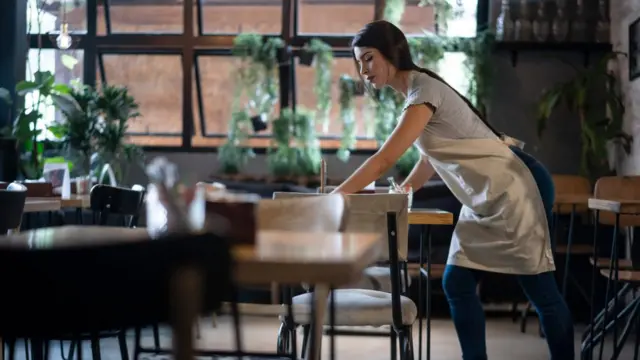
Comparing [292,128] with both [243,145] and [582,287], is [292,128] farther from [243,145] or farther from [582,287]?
[582,287]

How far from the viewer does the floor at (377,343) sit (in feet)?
14.1

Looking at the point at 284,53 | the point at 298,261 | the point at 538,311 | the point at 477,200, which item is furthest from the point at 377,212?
the point at 284,53

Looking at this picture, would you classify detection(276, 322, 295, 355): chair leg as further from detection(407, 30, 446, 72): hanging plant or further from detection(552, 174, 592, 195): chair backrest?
detection(407, 30, 446, 72): hanging plant

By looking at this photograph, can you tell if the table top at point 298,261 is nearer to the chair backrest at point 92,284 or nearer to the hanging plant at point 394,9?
the chair backrest at point 92,284

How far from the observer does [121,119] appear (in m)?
6.64

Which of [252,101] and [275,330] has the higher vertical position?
[252,101]

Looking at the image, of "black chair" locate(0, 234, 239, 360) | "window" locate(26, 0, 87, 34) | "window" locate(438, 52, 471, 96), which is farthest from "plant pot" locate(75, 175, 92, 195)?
"black chair" locate(0, 234, 239, 360)

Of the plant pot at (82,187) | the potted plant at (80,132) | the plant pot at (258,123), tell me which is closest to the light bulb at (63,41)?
the potted plant at (80,132)

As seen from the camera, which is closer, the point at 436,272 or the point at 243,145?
the point at 436,272

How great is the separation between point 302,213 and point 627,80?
468cm

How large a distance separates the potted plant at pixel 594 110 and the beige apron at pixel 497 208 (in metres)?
3.38

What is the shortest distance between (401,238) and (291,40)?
187 inches

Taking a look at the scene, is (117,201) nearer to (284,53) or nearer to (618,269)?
(618,269)

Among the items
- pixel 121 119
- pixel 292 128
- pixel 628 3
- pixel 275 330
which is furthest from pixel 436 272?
pixel 121 119
